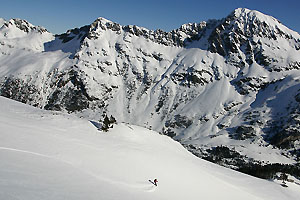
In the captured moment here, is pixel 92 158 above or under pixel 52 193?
above

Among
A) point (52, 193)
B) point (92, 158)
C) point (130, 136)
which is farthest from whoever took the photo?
point (130, 136)

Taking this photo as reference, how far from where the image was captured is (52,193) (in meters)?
12.4

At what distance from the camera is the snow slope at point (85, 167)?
13695mm

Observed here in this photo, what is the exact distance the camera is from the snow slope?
44.9ft

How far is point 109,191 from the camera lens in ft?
51.3

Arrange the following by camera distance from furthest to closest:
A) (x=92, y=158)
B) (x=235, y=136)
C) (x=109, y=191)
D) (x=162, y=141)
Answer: (x=235, y=136), (x=162, y=141), (x=92, y=158), (x=109, y=191)

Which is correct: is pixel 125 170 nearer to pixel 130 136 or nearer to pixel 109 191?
pixel 109 191

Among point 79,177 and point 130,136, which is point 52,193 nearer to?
point 79,177

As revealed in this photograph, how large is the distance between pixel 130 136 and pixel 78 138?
962 cm

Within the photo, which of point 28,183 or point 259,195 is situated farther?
point 259,195

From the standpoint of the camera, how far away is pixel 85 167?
62.8 feet

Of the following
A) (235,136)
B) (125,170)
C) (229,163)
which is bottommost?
(125,170)

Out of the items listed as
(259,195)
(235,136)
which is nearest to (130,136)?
(259,195)

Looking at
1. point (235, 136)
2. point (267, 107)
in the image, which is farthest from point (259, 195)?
point (267, 107)
